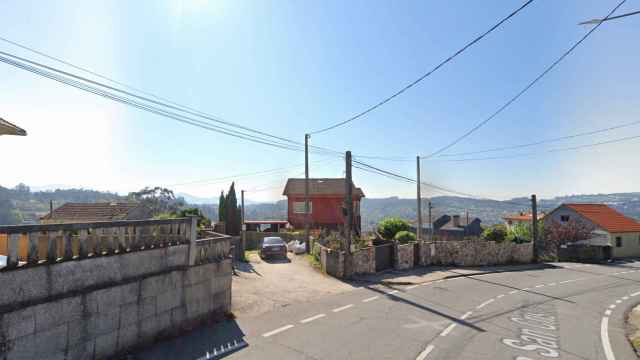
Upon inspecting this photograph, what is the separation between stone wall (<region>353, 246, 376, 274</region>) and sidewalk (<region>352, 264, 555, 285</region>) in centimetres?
38

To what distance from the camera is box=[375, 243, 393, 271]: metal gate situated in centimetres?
1970

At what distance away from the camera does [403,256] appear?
2078 cm

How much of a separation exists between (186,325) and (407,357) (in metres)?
5.46

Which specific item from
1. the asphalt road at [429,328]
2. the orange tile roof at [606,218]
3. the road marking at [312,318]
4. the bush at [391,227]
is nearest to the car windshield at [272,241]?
the bush at [391,227]

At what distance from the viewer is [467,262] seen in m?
23.5

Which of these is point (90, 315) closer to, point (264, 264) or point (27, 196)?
point (264, 264)

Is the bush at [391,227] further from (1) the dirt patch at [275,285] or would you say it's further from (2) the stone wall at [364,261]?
(1) the dirt patch at [275,285]

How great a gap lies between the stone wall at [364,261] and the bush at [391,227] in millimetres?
5119

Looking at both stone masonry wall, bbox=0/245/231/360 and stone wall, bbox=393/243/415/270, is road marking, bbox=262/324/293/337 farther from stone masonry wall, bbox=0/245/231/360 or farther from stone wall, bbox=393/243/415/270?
stone wall, bbox=393/243/415/270

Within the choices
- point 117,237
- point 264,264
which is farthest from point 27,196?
point 117,237

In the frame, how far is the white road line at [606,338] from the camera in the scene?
7961 mm

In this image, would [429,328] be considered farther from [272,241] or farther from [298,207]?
[298,207]

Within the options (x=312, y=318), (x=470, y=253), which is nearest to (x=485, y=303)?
(x=312, y=318)

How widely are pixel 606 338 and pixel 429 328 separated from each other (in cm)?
460
